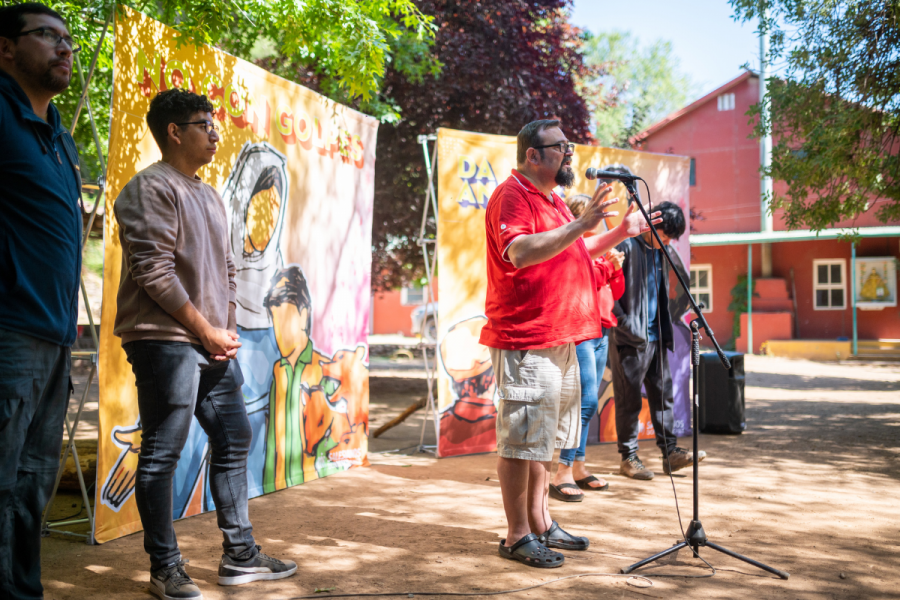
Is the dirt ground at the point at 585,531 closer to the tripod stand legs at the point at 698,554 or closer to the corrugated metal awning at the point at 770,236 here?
the tripod stand legs at the point at 698,554

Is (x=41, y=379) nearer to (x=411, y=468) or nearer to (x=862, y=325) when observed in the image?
(x=411, y=468)

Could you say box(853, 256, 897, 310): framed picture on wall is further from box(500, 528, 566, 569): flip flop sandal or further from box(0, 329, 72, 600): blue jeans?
box(0, 329, 72, 600): blue jeans

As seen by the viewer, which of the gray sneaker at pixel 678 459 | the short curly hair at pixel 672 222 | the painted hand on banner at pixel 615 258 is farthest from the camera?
the gray sneaker at pixel 678 459

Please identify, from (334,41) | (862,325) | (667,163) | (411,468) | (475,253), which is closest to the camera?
(334,41)

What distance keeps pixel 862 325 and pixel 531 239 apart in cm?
1990

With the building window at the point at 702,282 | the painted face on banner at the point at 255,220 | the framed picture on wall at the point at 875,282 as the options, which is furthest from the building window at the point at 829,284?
the painted face on banner at the point at 255,220

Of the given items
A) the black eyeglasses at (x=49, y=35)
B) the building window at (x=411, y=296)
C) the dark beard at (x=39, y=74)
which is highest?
the building window at (x=411, y=296)

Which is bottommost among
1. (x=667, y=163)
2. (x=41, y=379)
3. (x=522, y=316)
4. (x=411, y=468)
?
(x=411, y=468)

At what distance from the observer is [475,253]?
6.25 m

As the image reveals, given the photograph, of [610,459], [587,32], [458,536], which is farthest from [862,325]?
[458,536]

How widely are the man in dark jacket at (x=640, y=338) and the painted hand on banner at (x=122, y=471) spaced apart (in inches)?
132

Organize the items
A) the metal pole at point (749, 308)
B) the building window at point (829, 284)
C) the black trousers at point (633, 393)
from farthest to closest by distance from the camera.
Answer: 1. the building window at point (829, 284)
2. the metal pole at point (749, 308)
3. the black trousers at point (633, 393)

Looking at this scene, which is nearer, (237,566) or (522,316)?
(237,566)

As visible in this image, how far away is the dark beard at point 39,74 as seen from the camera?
2.34m
